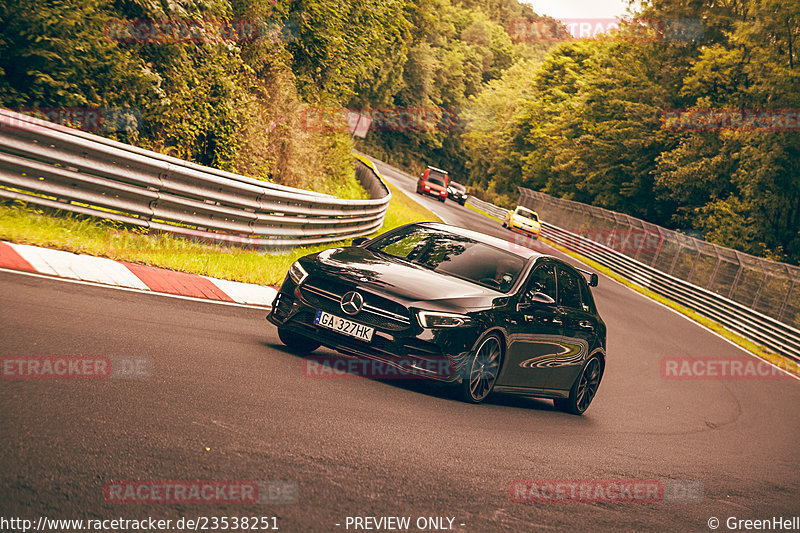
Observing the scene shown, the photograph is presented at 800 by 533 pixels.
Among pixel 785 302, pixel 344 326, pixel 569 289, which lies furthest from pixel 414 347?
pixel 785 302

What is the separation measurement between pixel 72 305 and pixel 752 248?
37.5m

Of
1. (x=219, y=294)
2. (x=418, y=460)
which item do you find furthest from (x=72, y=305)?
(x=418, y=460)

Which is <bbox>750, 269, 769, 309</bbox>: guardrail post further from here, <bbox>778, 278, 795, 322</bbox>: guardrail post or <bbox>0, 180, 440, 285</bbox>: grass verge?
<bbox>0, 180, 440, 285</bbox>: grass verge

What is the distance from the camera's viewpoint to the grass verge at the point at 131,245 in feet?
29.7

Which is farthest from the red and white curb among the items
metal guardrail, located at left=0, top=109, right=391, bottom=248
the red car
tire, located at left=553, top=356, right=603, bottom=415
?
the red car

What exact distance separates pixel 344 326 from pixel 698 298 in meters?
25.5

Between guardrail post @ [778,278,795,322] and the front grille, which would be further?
guardrail post @ [778,278,795,322]

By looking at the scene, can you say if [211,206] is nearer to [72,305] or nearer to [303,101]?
[72,305]

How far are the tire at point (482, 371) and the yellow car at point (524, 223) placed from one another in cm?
3825

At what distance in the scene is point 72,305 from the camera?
22.8 ft

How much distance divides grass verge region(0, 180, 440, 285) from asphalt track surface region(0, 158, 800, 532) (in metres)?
1.50

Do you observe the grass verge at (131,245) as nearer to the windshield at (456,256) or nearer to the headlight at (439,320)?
the windshield at (456,256)

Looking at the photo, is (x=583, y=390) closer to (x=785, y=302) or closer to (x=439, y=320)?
(x=439, y=320)

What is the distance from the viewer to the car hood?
693cm
